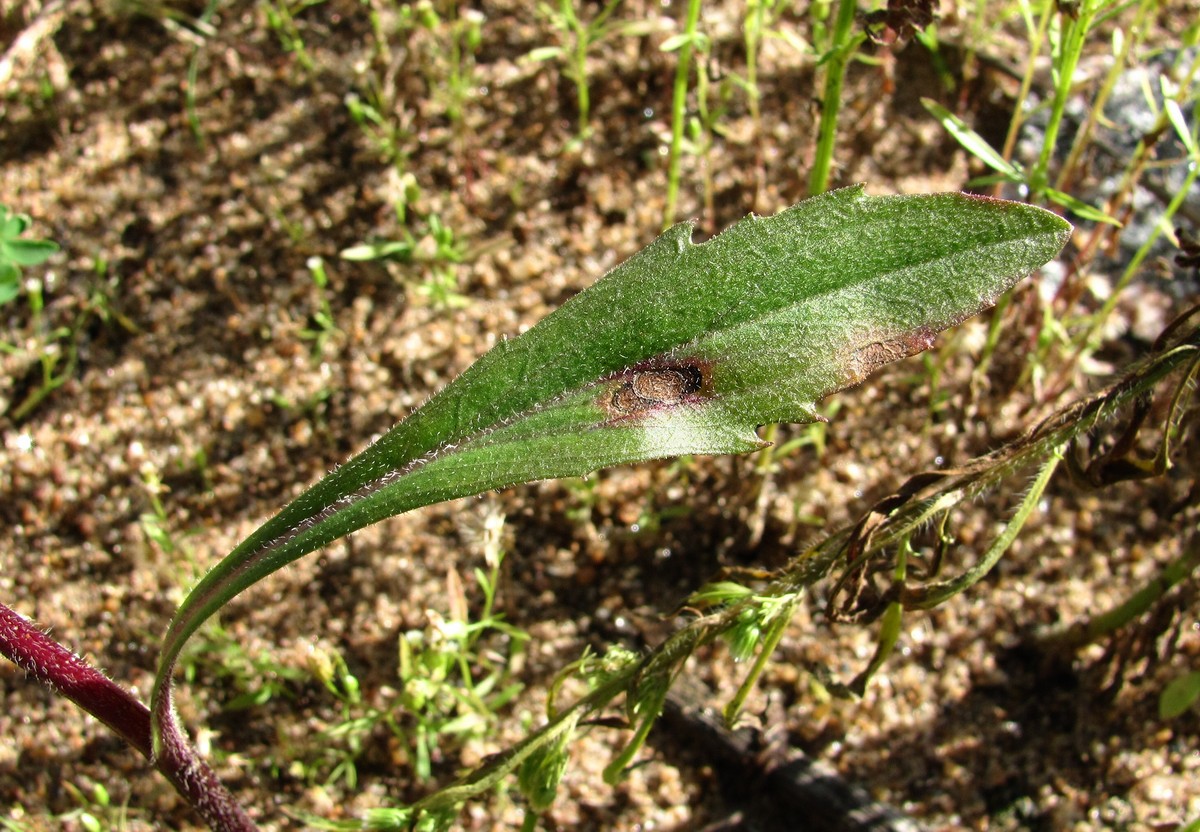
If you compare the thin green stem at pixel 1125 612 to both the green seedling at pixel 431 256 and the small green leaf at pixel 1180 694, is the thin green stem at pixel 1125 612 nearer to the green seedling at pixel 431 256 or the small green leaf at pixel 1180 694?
the small green leaf at pixel 1180 694

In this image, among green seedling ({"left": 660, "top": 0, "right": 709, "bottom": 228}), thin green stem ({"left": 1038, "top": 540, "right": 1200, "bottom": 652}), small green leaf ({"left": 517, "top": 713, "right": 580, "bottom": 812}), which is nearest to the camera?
small green leaf ({"left": 517, "top": 713, "right": 580, "bottom": 812})

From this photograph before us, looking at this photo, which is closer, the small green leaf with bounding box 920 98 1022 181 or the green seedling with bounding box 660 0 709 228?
the small green leaf with bounding box 920 98 1022 181

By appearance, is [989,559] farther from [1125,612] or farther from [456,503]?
[456,503]

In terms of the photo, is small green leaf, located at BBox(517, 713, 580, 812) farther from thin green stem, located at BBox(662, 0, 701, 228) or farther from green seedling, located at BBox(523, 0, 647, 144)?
green seedling, located at BBox(523, 0, 647, 144)

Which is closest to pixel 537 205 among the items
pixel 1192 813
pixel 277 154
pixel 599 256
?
pixel 599 256

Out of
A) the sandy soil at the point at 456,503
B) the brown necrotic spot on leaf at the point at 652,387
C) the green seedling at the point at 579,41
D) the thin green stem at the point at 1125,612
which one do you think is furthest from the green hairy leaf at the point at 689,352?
Result: the green seedling at the point at 579,41

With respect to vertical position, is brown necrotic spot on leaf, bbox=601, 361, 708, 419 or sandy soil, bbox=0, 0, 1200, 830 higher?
brown necrotic spot on leaf, bbox=601, 361, 708, 419

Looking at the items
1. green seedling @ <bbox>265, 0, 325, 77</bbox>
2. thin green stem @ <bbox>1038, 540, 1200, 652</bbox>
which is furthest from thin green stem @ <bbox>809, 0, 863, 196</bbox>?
green seedling @ <bbox>265, 0, 325, 77</bbox>
